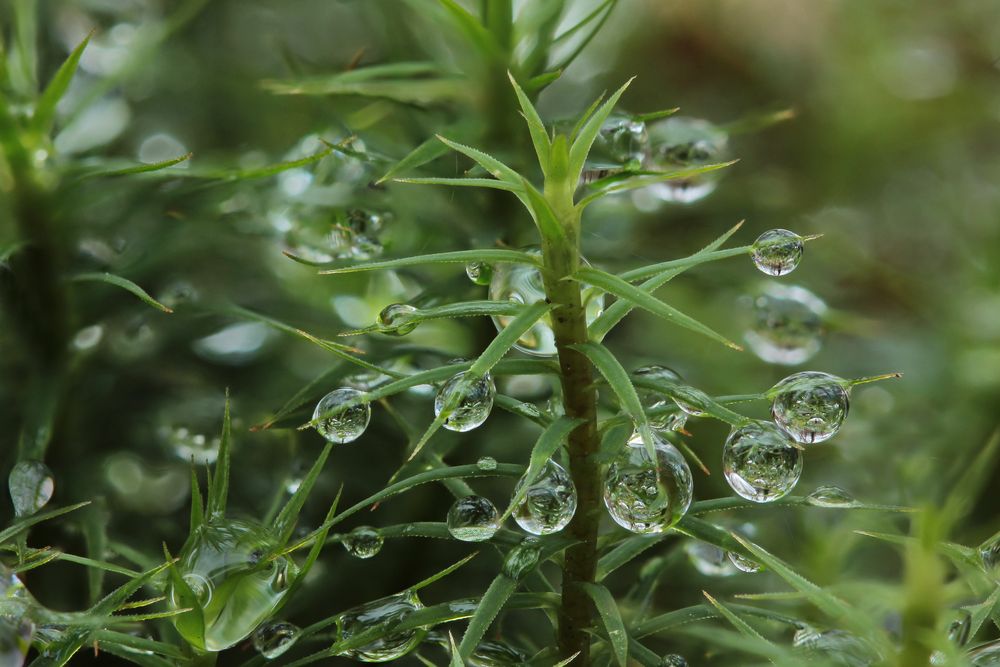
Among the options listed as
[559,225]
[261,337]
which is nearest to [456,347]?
[261,337]

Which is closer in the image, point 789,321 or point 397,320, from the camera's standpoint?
point 397,320

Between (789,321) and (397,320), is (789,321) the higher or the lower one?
the lower one

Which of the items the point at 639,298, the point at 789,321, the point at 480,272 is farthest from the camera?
the point at 789,321

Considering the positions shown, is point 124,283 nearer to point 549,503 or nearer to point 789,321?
point 549,503

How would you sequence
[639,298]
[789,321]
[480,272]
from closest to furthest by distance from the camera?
[639,298] → [480,272] → [789,321]

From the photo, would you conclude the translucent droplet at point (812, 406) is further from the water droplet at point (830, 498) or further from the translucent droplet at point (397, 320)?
the translucent droplet at point (397, 320)

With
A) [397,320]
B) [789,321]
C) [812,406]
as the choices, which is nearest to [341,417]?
[397,320]
